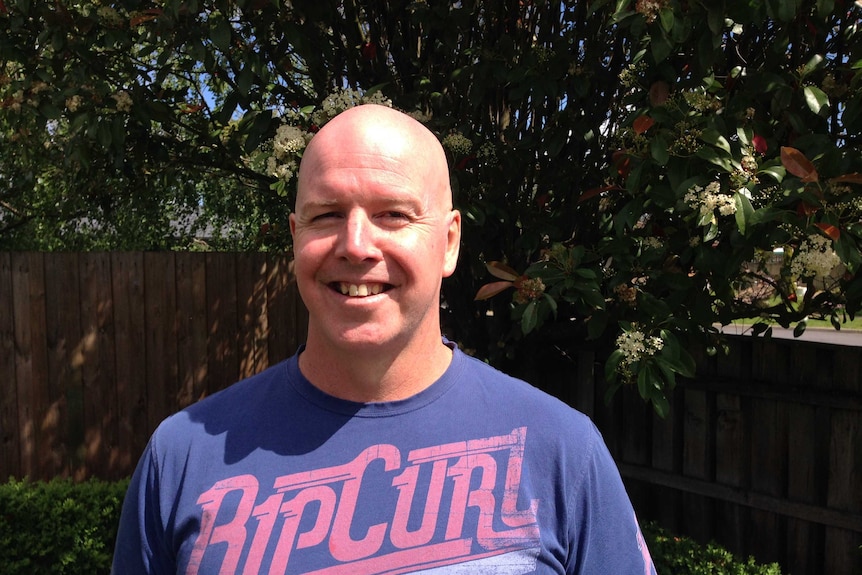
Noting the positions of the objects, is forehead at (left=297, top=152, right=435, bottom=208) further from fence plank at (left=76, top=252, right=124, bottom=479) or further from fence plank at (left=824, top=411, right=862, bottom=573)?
fence plank at (left=76, top=252, right=124, bottom=479)

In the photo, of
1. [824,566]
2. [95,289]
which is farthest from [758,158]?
[95,289]

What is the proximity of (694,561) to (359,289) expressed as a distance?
2.58m

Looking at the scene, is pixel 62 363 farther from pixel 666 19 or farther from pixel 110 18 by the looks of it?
pixel 666 19

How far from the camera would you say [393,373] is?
121 centimetres

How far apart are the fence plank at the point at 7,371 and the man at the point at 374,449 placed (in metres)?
3.96

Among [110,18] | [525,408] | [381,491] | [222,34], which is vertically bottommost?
[381,491]

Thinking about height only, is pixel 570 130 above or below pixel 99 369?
above

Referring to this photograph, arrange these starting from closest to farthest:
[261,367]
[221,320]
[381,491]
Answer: [381,491]
[221,320]
[261,367]

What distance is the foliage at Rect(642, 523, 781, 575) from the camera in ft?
9.98

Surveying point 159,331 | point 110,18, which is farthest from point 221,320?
point 110,18

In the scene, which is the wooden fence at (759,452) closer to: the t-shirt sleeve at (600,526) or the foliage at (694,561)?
the foliage at (694,561)

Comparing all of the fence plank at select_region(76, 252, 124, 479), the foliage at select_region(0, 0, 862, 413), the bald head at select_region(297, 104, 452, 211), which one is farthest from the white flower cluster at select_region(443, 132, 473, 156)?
the fence plank at select_region(76, 252, 124, 479)

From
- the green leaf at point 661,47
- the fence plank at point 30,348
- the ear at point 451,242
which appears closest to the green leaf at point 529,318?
the green leaf at point 661,47

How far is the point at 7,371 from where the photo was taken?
4.59 m
